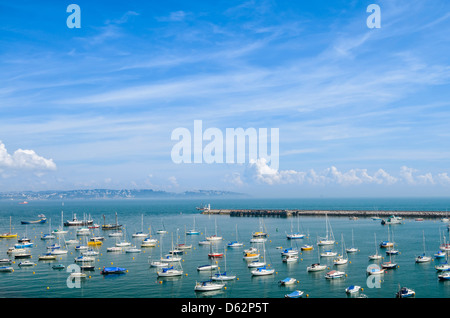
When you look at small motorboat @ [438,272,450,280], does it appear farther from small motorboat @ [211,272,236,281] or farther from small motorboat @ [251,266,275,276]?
small motorboat @ [211,272,236,281]

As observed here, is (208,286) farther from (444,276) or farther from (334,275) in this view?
(444,276)

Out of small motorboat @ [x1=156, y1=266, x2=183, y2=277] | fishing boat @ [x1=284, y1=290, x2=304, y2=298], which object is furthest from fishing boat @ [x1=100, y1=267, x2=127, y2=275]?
fishing boat @ [x1=284, y1=290, x2=304, y2=298]

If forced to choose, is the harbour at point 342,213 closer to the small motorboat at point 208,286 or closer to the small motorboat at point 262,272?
the small motorboat at point 262,272

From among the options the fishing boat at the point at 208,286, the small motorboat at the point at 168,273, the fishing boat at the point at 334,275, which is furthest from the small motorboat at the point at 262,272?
the small motorboat at the point at 168,273

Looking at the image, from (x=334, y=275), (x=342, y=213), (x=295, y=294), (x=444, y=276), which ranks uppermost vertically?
(x=295, y=294)

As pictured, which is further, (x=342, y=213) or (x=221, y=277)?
(x=342, y=213)

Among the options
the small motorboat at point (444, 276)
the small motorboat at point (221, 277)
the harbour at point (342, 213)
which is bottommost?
the harbour at point (342, 213)

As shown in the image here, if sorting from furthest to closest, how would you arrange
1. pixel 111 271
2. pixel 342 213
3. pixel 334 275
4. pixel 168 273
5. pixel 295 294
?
1. pixel 342 213
2. pixel 111 271
3. pixel 168 273
4. pixel 334 275
5. pixel 295 294

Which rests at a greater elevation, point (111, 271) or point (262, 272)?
point (111, 271)

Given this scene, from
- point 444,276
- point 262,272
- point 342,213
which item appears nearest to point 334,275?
point 262,272
